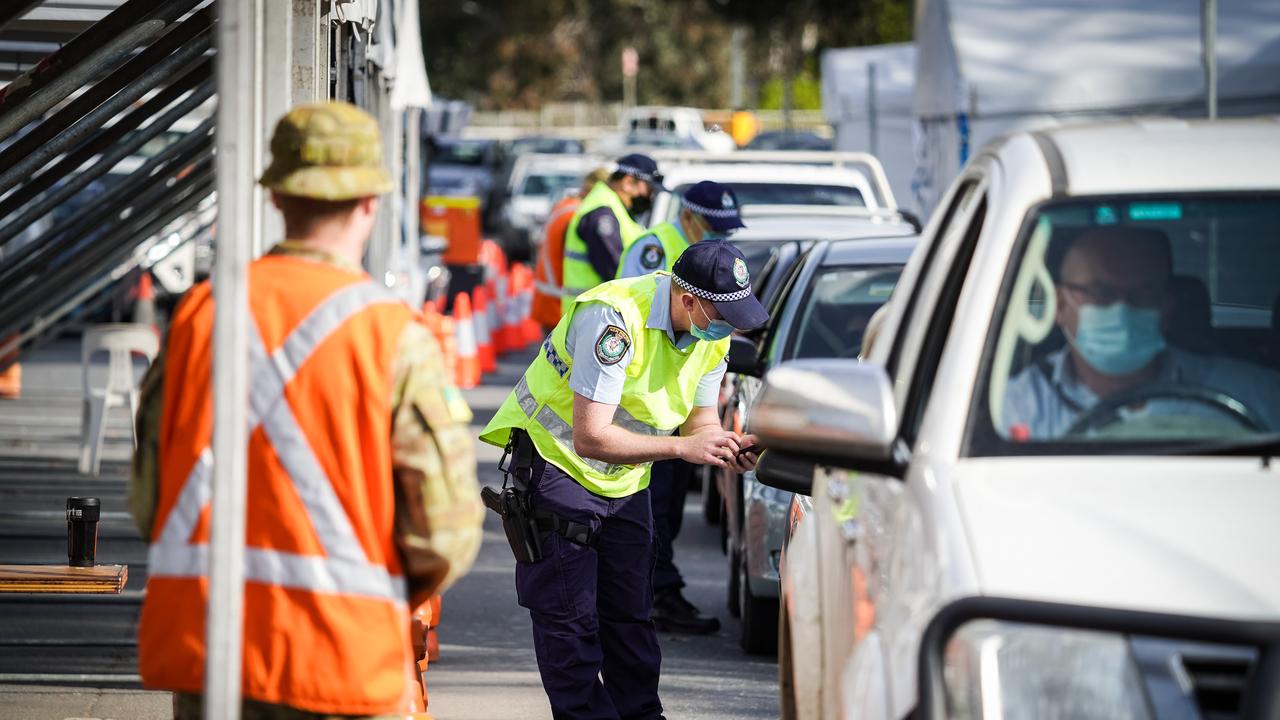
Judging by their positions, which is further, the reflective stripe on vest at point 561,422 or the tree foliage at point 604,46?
the tree foliage at point 604,46

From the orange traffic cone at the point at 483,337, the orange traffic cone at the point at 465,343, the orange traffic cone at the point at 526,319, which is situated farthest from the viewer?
the orange traffic cone at the point at 526,319

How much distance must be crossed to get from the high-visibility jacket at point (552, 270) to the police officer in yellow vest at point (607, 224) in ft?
1.57

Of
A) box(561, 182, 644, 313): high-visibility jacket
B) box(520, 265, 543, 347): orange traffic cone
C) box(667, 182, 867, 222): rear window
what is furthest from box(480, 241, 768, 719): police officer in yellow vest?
box(520, 265, 543, 347): orange traffic cone

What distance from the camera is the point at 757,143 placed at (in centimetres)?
3306

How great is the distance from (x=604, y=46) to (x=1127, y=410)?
70.7 meters

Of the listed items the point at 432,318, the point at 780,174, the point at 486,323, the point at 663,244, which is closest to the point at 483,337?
the point at 486,323

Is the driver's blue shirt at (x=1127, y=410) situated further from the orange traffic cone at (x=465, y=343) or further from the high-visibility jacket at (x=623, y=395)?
the orange traffic cone at (x=465, y=343)

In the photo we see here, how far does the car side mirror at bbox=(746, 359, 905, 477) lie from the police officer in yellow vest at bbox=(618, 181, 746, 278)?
489 cm

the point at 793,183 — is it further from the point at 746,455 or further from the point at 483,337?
the point at 746,455

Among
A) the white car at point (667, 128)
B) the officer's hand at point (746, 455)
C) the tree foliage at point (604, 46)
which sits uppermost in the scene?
the tree foliage at point (604, 46)

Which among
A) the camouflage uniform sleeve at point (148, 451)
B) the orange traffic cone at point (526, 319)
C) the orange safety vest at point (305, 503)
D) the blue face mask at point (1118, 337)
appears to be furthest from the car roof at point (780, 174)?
the orange safety vest at point (305, 503)

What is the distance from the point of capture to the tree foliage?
217 feet

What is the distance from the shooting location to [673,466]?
8414mm

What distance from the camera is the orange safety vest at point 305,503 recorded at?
324cm
